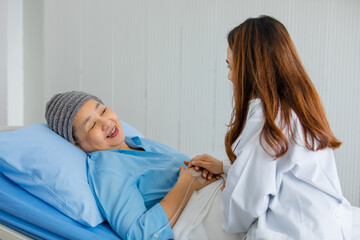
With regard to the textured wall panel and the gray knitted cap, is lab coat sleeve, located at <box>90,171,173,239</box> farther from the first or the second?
the textured wall panel

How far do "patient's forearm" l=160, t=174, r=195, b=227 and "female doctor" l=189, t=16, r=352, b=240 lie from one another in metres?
0.19

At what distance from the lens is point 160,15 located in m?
2.40

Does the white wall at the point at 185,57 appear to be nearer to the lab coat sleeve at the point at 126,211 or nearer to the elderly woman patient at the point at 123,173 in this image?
the elderly woman patient at the point at 123,173

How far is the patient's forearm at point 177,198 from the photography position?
107cm

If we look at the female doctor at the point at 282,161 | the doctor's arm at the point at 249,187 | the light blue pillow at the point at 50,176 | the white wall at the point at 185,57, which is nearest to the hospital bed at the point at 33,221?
the light blue pillow at the point at 50,176

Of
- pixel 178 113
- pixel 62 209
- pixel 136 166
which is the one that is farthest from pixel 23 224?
pixel 178 113

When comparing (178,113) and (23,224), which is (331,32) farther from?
(23,224)

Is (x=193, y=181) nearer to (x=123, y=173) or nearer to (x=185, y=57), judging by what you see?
(x=123, y=173)

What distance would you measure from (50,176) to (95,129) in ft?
0.98

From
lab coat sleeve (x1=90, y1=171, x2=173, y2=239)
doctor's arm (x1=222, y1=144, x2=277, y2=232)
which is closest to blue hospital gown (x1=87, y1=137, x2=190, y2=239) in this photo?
lab coat sleeve (x1=90, y1=171, x2=173, y2=239)

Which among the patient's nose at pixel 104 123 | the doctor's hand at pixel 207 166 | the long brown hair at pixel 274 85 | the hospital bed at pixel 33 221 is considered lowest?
the hospital bed at pixel 33 221

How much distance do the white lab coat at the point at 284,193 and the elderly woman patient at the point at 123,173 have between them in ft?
0.79

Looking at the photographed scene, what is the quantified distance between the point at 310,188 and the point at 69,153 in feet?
2.73

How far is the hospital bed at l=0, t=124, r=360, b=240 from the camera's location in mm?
1002
